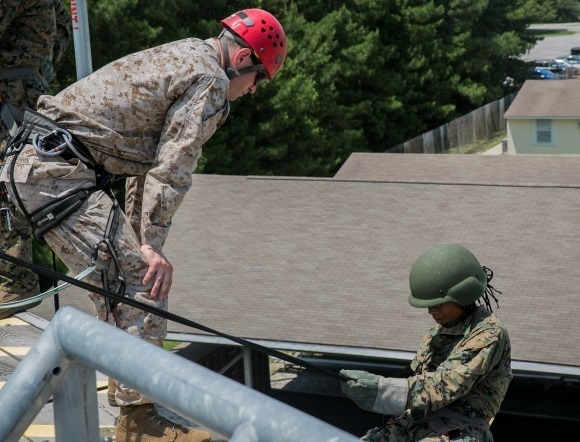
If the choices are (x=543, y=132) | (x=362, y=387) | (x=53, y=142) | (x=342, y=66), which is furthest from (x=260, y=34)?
(x=543, y=132)

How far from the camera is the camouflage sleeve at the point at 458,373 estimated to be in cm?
394

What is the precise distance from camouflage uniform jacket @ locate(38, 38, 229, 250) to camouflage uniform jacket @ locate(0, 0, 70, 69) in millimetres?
1592

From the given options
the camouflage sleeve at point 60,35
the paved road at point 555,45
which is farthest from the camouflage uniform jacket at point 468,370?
the paved road at point 555,45

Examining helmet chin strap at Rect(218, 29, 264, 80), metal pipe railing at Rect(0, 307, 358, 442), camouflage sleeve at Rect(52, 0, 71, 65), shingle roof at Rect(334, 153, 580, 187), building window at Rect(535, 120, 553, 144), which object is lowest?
building window at Rect(535, 120, 553, 144)

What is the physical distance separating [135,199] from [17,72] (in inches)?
62.3

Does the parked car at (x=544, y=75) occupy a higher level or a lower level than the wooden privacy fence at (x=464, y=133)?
lower

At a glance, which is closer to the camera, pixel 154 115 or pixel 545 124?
pixel 154 115

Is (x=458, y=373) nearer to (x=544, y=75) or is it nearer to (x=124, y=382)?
(x=124, y=382)

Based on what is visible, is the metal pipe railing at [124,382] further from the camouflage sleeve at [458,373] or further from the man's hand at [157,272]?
the camouflage sleeve at [458,373]

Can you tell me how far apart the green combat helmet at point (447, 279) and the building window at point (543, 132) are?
35.4 metres

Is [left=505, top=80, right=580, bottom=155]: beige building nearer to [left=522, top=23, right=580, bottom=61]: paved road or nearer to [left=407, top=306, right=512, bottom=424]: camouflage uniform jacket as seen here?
[left=407, top=306, right=512, bottom=424]: camouflage uniform jacket

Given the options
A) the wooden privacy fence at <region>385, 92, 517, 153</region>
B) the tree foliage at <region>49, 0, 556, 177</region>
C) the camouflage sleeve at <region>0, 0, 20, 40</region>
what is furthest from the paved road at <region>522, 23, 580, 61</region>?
the camouflage sleeve at <region>0, 0, 20, 40</region>

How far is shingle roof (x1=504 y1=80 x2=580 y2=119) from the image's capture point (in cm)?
3763

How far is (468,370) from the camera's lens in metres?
3.93
